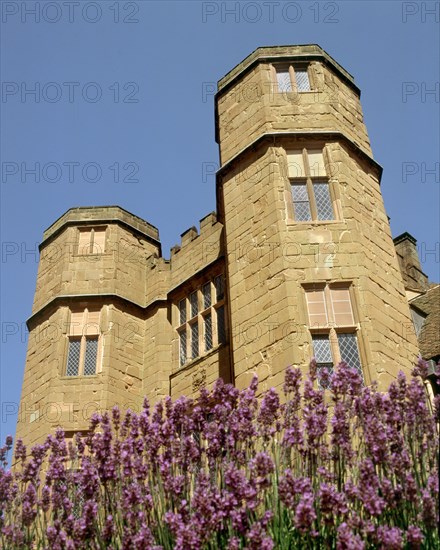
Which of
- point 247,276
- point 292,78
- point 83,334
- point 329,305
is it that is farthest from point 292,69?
point 83,334

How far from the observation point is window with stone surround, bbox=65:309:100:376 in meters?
13.0

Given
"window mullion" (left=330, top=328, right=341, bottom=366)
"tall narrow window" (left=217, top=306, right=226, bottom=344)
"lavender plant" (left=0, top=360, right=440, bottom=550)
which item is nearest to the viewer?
"lavender plant" (left=0, top=360, right=440, bottom=550)

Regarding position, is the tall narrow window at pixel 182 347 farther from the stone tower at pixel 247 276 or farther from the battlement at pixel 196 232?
the battlement at pixel 196 232

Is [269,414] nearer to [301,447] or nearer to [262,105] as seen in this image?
[301,447]

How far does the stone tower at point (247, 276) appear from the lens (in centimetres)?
940

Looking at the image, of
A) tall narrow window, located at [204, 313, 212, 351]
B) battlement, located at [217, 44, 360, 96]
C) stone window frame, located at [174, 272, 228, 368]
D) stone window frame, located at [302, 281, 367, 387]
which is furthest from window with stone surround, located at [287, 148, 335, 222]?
tall narrow window, located at [204, 313, 212, 351]

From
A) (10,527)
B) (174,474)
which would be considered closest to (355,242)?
(174,474)

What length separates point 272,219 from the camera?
10.4 m

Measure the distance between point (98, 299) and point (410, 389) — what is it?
9828 mm

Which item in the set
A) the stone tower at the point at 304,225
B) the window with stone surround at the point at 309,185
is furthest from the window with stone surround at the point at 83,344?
the window with stone surround at the point at 309,185

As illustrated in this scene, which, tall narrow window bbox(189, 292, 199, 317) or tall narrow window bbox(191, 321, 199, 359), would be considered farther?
tall narrow window bbox(189, 292, 199, 317)

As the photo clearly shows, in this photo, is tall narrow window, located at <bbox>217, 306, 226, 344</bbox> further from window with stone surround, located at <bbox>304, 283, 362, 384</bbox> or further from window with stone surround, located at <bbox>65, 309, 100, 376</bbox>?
window with stone surround, located at <bbox>65, 309, 100, 376</bbox>

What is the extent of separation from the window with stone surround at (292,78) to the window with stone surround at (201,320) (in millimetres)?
3911

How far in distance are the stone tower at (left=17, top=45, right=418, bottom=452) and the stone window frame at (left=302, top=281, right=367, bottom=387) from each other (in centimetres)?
2
